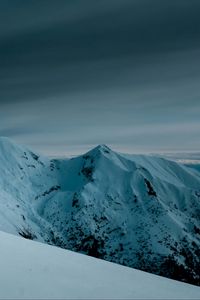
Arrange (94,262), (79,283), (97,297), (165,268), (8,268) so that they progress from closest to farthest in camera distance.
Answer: (97,297)
(79,283)
(8,268)
(94,262)
(165,268)

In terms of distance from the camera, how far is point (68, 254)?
24.6 ft

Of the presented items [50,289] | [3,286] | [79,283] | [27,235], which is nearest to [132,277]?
[79,283]

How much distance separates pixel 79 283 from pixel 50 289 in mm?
515

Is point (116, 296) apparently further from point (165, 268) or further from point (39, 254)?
point (165, 268)

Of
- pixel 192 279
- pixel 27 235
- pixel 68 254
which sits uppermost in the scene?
pixel 68 254

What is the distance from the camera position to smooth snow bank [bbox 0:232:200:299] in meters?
4.98

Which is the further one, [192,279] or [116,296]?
[192,279]

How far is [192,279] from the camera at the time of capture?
19638 centimetres

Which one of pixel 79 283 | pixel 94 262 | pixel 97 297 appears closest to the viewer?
pixel 97 297

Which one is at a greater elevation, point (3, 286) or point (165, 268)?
point (3, 286)

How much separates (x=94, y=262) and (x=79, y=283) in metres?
1.56

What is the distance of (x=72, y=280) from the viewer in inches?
220

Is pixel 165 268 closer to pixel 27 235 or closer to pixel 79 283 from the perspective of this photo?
pixel 27 235

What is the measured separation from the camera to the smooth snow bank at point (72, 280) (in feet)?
16.4
